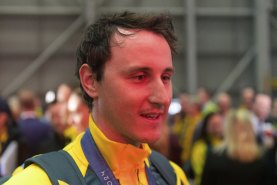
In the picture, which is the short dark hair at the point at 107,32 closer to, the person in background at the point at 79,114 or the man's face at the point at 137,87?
the man's face at the point at 137,87

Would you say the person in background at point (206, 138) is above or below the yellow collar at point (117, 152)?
below

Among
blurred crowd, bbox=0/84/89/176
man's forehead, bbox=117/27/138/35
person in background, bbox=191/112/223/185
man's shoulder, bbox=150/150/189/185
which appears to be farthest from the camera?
person in background, bbox=191/112/223/185

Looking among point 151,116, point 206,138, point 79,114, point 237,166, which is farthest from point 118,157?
point 206,138

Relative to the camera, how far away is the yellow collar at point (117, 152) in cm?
159

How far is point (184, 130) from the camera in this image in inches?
308

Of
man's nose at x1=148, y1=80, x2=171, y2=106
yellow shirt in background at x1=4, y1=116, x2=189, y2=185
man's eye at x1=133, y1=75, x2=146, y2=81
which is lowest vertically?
yellow shirt in background at x1=4, y1=116, x2=189, y2=185

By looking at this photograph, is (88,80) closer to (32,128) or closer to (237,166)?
(237,166)

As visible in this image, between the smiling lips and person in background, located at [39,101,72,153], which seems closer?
the smiling lips

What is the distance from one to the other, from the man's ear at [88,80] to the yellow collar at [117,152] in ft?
0.34

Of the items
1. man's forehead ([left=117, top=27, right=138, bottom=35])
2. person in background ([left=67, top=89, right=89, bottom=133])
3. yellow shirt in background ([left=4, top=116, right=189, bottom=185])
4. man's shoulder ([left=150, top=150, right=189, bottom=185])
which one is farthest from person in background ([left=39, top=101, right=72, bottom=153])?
man's forehead ([left=117, top=27, right=138, bottom=35])

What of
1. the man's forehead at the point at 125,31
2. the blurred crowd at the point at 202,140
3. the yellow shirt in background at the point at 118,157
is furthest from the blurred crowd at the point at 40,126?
the man's forehead at the point at 125,31

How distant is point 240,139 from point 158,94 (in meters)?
2.96

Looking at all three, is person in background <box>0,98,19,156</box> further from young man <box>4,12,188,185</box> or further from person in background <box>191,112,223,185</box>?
young man <box>4,12,188,185</box>

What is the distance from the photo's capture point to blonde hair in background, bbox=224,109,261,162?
13.6 ft
